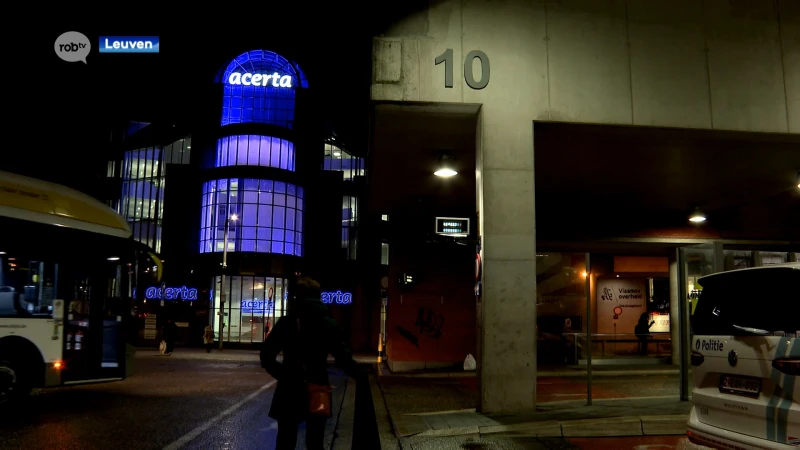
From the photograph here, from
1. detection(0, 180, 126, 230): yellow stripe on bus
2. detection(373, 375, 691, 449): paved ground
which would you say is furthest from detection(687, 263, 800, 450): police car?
detection(0, 180, 126, 230): yellow stripe on bus

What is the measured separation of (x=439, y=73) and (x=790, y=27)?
635 cm

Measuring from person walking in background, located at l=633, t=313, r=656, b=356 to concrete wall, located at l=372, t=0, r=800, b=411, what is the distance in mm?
8722

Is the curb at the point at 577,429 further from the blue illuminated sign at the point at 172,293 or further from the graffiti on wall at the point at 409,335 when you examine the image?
the blue illuminated sign at the point at 172,293

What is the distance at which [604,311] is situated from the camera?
22.9 metres

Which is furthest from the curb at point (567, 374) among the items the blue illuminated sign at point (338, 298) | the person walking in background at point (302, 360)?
the blue illuminated sign at point (338, 298)

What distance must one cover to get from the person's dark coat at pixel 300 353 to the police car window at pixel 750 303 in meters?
3.50

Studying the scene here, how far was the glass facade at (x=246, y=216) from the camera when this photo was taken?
40.4 meters

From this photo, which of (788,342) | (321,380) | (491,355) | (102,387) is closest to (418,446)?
(491,355)

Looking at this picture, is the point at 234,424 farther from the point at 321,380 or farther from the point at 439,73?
the point at 439,73

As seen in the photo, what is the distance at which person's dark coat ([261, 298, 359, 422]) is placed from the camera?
16.1 ft

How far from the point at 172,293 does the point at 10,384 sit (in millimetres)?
30127

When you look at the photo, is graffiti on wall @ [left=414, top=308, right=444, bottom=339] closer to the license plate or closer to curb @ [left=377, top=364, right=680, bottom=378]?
curb @ [left=377, top=364, right=680, bottom=378]

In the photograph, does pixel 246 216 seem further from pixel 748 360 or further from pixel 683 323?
pixel 748 360

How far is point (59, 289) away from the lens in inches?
420
